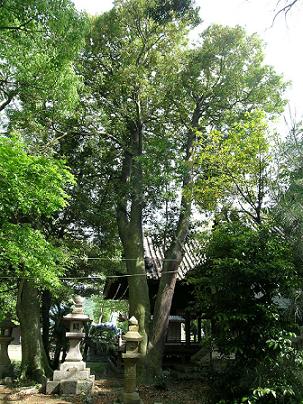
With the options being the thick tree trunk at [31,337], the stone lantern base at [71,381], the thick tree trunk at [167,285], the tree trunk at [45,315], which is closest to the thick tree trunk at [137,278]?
the thick tree trunk at [167,285]

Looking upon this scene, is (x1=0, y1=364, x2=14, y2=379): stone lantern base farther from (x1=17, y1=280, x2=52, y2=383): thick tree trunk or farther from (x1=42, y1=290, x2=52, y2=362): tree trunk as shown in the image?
(x1=42, y1=290, x2=52, y2=362): tree trunk

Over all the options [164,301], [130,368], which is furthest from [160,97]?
[130,368]

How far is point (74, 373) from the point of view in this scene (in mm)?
10500

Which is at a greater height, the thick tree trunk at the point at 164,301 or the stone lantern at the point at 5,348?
the thick tree trunk at the point at 164,301

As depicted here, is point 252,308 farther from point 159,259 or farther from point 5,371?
point 5,371

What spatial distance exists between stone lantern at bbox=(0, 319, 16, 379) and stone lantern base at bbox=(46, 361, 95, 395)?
308 cm

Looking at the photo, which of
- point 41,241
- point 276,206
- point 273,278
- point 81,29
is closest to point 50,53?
point 81,29

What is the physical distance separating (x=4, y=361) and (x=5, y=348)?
1.37 ft

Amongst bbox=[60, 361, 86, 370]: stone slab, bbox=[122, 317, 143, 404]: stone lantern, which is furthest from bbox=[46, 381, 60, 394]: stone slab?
bbox=[122, 317, 143, 404]: stone lantern

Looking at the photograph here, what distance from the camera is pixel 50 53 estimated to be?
7297mm

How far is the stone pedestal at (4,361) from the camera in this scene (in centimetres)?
1262

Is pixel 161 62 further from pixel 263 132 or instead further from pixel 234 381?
pixel 234 381

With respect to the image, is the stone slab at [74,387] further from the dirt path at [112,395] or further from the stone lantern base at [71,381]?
the dirt path at [112,395]

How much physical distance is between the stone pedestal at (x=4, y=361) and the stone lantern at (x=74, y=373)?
309 cm
